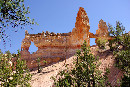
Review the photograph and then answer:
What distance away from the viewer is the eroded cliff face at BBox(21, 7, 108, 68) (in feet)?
104

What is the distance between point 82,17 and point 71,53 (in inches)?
346

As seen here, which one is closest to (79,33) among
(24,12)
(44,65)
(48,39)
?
(48,39)

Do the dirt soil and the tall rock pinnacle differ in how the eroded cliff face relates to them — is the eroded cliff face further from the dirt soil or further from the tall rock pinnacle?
the dirt soil

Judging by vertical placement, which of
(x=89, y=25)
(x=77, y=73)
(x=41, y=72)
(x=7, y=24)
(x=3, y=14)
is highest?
(x=89, y=25)

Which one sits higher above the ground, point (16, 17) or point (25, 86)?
point (16, 17)

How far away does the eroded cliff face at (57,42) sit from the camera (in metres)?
31.6

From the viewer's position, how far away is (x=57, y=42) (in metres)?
33.0

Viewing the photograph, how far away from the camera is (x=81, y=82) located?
12508mm

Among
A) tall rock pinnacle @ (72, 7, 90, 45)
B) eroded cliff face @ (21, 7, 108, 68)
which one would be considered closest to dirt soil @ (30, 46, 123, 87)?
eroded cliff face @ (21, 7, 108, 68)

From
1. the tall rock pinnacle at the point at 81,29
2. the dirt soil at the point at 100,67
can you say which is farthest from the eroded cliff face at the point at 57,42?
the dirt soil at the point at 100,67

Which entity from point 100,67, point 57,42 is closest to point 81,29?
point 57,42

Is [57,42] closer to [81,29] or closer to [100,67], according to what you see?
[81,29]

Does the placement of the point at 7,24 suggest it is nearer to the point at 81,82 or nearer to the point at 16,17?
the point at 16,17

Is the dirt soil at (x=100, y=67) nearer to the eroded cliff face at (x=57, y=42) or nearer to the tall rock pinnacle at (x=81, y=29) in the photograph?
the eroded cliff face at (x=57, y=42)
